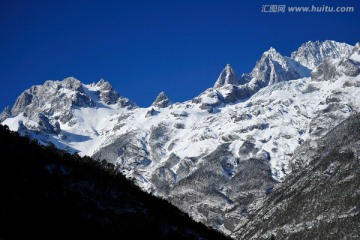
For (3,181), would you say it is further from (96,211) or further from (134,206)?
(134,206)

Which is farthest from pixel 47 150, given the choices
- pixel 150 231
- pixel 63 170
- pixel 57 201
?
pixel 150 231

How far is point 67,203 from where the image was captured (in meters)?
56.9

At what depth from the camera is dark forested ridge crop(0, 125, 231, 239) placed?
5157cm

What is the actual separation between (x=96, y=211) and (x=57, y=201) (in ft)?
14.4

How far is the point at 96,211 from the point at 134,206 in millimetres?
6694

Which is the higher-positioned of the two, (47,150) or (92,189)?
(47,150)

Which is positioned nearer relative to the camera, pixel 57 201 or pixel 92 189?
pixel 57 201

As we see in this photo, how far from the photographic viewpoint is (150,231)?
60156 mm

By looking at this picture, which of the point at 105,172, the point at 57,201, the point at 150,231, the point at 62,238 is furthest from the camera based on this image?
the point at 105,172

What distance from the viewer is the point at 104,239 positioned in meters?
54.0

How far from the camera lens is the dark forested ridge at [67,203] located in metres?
51.6

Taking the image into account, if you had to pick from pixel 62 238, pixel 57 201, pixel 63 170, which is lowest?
pixel 62 238

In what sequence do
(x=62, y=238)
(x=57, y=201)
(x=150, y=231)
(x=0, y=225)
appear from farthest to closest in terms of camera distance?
(x=150, y=231) < (x=57, y=201) < (x=62, y=238) < (x=0, y=225)

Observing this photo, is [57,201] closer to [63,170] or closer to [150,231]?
[63,170]
